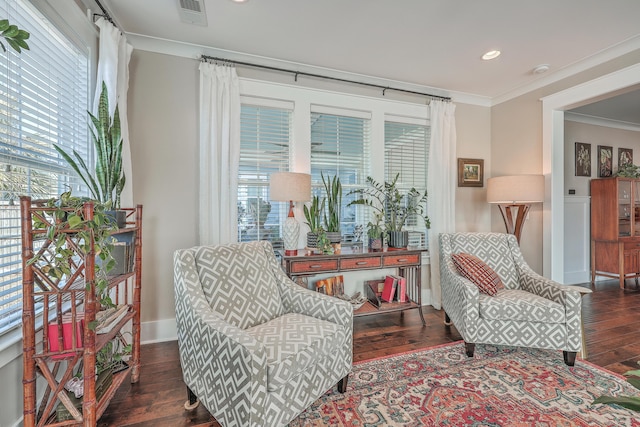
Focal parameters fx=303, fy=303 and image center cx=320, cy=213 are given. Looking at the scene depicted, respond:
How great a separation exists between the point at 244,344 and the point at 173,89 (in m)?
2.31

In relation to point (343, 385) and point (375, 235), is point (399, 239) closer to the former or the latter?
point (375, 235)

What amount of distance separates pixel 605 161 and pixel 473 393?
4935 mm

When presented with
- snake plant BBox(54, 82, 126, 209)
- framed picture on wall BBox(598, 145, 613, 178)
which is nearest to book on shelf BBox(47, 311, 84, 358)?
snake plant BBox(54, 82, 126, 209)

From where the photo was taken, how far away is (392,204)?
124 inches

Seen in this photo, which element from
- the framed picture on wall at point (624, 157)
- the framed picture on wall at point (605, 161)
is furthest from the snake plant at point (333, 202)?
the framed picture on wall at point (624, 157)

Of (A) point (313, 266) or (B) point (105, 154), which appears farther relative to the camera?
(A) point (313, 266)

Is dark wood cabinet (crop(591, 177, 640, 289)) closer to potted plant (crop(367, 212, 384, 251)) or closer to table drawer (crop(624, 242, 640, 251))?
table drawer (crop(624, 242, 640, 251))

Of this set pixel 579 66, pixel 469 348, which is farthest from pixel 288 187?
pixel 579 66

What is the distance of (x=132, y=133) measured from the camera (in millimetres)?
2520

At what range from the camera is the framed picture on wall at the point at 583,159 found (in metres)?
4.52

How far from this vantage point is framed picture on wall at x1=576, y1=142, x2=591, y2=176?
4.52m

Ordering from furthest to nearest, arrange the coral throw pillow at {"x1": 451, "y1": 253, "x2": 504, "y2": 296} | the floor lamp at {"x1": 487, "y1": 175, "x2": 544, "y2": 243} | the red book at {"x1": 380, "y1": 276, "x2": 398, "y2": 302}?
the red book at {"x1": 380, "y1": 276, "x2": 398, "y2": 302}, the floor lamp at {"x1": 487, "y1": 175, "x2": 544, "y2": 243}, the coral throw pillow at {"x1": 451, "y1": 253, "x2": 504, "y2": 296}

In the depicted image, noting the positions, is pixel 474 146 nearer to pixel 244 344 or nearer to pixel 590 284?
pixel 590 284

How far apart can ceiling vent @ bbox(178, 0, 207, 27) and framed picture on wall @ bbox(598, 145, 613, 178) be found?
5754 mm
